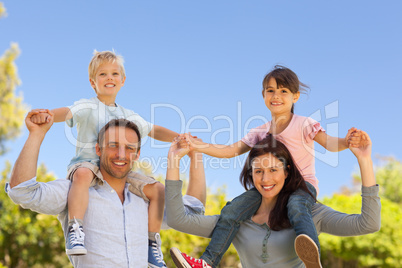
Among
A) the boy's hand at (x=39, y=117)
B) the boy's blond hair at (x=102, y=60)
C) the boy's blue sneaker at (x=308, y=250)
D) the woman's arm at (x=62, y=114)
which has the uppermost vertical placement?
the boy's blond hair at (x=102, y=60)

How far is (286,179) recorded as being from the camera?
11.9 ft

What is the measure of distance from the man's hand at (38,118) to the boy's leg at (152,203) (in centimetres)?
80

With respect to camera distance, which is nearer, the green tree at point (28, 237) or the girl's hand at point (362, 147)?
the girl's hand at point (362, 147)

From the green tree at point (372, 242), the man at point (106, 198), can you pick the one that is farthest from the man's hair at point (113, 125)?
the green tree at point (372, 242)

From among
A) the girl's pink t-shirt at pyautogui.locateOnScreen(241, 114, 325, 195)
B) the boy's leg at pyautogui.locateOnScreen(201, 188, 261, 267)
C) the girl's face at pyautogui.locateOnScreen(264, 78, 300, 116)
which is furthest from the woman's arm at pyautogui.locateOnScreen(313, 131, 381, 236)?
the girl's face at pyautogui.locateOnScreen(264, 78, 300, 116)

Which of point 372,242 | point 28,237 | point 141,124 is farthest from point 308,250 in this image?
point 372,242

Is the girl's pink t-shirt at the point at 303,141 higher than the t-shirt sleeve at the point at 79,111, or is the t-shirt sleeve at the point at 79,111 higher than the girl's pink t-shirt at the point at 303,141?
the t-shirt sleeve at the point at 79,111

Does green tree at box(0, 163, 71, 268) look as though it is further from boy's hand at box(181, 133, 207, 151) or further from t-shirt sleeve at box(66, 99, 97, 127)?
boy's hand at box(181, 133, 207, 151)

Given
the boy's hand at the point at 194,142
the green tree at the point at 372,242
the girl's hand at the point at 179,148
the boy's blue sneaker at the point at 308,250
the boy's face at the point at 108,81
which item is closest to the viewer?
the boy's blue sneaker at the point at 308,250

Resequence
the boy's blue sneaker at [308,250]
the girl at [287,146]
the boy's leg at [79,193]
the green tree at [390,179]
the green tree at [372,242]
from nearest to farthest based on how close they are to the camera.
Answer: the boy's blue sneaker at [308,250]
the boy's leg at [79,193]
the girl at [287,146]
the green tree at [372,242]
the green tree at [390,179]

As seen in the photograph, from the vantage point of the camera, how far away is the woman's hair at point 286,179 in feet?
11.3

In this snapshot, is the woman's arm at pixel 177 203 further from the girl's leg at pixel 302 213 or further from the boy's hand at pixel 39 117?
the boy's hand at pixel 39 117

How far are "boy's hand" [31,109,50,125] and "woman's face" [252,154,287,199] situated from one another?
167cm

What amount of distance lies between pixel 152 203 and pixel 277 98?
1.46 metres
